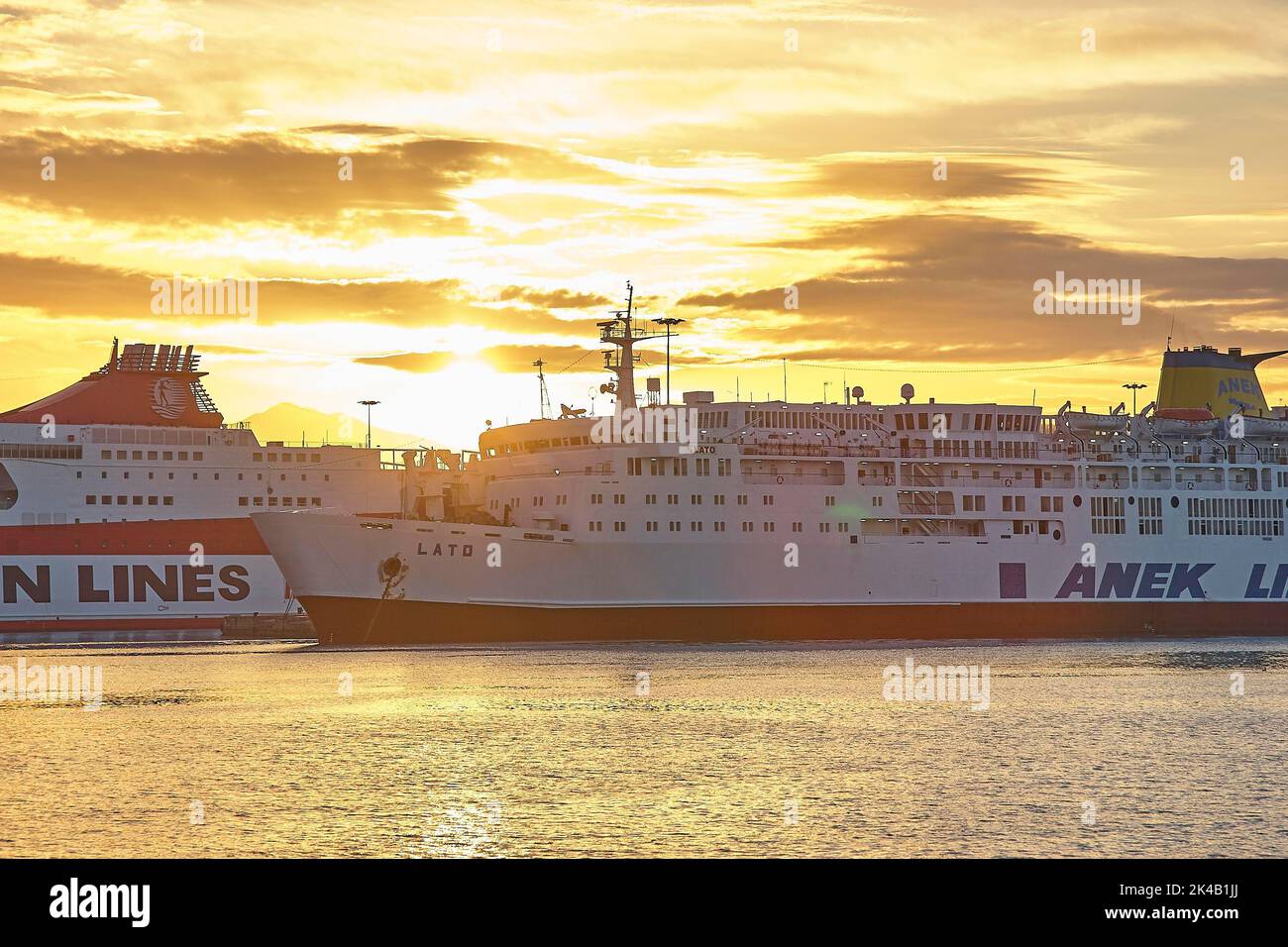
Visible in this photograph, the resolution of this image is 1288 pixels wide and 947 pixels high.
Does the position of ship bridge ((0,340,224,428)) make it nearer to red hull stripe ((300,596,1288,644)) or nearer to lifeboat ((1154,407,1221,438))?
red hull stripe ((300,596,1288,644))

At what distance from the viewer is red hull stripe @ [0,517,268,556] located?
207ft

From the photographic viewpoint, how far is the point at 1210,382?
237 feet

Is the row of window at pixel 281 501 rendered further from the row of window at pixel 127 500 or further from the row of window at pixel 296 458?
the row of window at pixel 127 500

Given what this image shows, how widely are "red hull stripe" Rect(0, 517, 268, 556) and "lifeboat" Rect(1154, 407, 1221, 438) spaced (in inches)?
1557

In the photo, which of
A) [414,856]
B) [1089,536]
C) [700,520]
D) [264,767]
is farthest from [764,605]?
[414,856]

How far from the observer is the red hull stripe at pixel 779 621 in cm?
5178

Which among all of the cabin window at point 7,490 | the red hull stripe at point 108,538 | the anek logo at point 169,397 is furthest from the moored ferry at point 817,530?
the cabin window at point 7,490

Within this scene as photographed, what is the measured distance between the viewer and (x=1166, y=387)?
72.9 meters

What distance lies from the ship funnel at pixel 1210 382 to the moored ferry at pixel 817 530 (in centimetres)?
175

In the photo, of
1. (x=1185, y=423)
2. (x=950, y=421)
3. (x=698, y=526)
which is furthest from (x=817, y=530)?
(x=1185, y=423)
